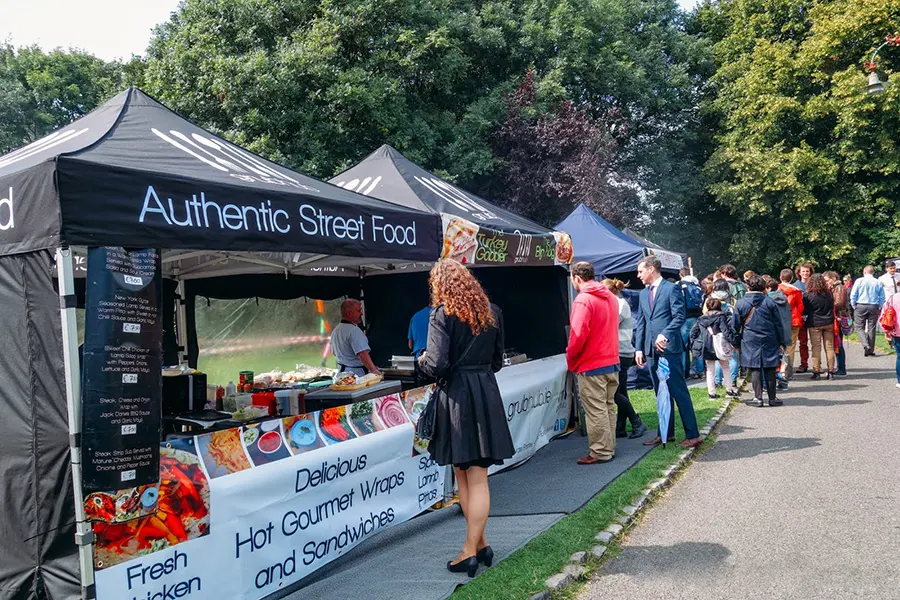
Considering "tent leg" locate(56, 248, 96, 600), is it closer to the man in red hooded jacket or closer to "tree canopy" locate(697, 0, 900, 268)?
the man in red hooded jacket

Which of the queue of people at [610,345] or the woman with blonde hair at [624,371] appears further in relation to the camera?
the woman with blonde hair at [624,371]

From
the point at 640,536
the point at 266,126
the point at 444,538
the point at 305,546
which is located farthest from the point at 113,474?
the point at 266,126

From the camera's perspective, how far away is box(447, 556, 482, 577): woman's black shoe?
4090mm

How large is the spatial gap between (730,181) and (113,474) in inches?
964

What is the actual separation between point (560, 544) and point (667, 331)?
290 centimetres

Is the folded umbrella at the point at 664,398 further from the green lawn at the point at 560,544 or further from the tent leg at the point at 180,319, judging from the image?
the tent leg at the point at 180,319

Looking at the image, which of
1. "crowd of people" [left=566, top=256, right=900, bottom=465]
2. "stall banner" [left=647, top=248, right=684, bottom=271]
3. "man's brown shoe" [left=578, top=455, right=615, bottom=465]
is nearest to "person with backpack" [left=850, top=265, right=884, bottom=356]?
"crowd of people" [left=566, top=256, right=900, bottom=465]

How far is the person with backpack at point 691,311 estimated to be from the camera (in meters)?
10.3

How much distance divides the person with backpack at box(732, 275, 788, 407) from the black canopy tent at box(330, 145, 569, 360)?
8.96 ft

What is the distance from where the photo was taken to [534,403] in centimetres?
710

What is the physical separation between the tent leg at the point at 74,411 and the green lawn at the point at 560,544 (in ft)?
5.93

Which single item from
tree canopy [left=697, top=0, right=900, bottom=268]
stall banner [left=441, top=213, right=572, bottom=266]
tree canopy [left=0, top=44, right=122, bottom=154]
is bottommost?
stall banner [left=441, top=213, right=572, bottom=266]

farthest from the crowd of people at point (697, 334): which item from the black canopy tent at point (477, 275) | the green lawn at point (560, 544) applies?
the black canopy tent at point (477, 275)

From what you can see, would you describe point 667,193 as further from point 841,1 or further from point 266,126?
point 266,126
